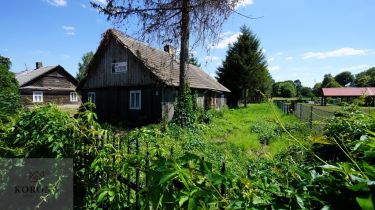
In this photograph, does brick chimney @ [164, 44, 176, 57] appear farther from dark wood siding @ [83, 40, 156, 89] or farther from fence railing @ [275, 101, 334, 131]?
fence railing @ [275, 101, 334, 131]

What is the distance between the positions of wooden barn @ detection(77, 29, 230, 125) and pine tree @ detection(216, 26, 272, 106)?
14.5 m

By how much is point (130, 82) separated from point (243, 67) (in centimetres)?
2017

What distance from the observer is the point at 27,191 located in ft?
11.1

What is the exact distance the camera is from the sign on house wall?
20703 millimetres

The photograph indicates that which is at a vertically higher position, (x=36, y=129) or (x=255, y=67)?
(x=255, y=67)

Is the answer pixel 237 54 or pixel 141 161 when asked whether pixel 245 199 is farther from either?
pixel 237 54

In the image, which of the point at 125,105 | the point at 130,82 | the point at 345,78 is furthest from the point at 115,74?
the point at 345,78

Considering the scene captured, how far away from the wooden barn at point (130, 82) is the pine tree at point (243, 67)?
14.5m

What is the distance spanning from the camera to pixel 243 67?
121ft

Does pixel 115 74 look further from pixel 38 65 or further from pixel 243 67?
pixel 38 65

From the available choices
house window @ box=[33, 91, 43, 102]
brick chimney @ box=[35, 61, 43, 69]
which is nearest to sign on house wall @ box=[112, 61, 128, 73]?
house window @ box=[33, 91, 43, 102]

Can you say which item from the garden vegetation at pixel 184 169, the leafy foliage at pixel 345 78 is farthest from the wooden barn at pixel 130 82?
the leafy foliage at pixel 345 78

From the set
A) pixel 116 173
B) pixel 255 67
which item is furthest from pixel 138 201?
pixel 255 67

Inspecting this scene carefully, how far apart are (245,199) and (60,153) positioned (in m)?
2.43
